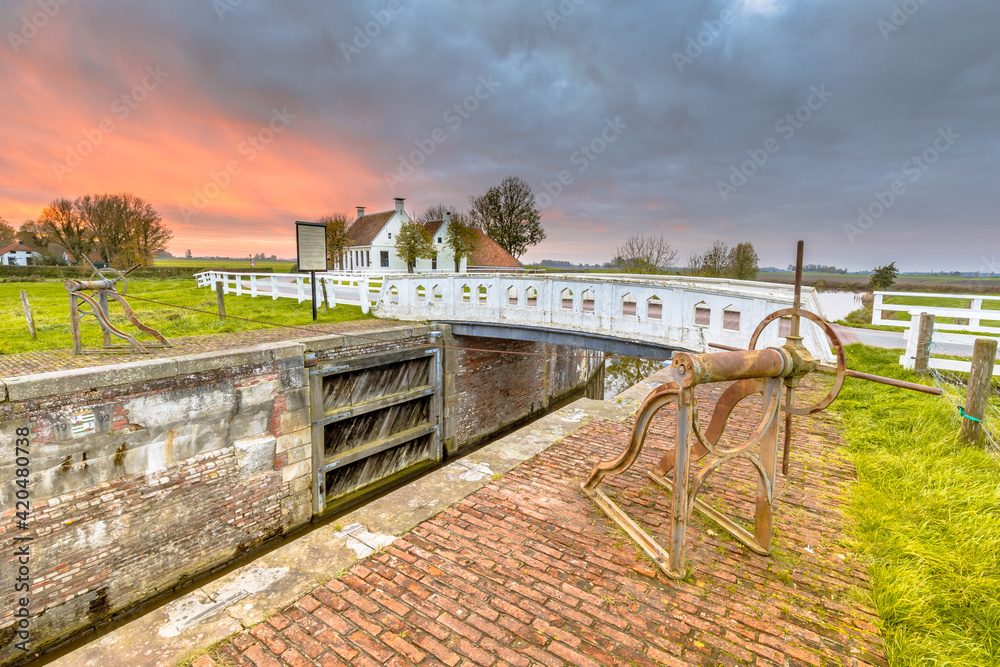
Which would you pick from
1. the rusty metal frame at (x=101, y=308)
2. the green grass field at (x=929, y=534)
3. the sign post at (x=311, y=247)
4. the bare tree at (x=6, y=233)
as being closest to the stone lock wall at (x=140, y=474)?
the rusty metal frame at (x=101, y=308)

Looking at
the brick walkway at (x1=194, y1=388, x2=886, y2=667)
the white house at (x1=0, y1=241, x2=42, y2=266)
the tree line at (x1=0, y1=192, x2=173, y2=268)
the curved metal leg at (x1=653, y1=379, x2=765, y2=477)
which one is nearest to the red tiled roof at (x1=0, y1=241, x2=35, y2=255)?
the white house at (x1=0, y1=241, x2=42, y2=266)

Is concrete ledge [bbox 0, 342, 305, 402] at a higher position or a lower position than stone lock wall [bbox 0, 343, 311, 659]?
higher

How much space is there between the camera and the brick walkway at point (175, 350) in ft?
23.1

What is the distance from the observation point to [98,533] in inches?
246

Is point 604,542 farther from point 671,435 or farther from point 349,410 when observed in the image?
point 349,410

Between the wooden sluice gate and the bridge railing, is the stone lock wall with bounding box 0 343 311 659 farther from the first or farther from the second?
the bridge railing

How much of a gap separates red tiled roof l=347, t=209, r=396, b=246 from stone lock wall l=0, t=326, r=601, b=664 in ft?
111

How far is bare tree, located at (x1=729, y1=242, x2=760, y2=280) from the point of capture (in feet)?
107

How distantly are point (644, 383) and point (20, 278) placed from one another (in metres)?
41.9

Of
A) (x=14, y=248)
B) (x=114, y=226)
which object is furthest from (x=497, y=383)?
(x=14, y=248)

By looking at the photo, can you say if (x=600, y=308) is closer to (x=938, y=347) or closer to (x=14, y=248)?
(x=938, y=347)

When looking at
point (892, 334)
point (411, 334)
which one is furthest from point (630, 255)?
point (411, 334)

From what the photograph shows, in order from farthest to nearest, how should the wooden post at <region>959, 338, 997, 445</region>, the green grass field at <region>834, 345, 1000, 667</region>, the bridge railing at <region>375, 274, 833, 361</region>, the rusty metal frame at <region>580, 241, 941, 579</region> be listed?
1. the bridge railing at <region>375, 274, 833, 361</region>
2. the wooden post at <region>959, 338, 997, 445</region>
3. the rusty metal frame at <region>580, 241, 941, 579</region>
4. the green grass field at <region>834, 345, 1000, 667</region>

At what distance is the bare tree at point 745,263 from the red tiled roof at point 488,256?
837 inches
